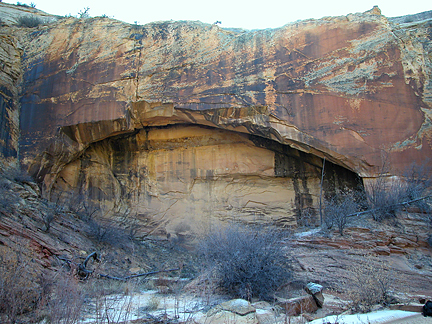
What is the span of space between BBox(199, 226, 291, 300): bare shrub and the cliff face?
4717 mm

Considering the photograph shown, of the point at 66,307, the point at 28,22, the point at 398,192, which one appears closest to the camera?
the point at 66,307

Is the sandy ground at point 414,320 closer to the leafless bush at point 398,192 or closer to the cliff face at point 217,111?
the leafless bush at point 398,192

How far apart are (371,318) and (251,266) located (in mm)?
2044

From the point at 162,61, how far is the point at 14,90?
5305 mm

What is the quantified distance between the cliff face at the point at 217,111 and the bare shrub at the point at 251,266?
15.5 feet

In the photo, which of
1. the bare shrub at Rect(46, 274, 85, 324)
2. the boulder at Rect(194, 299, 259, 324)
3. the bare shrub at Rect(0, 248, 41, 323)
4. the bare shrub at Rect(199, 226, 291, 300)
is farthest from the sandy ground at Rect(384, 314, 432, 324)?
the bare shrub at Rect(0, 248, 41, 323)

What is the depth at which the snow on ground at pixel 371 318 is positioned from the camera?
13.4 feet

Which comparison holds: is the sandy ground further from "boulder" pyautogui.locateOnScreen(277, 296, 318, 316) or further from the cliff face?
the cliff face

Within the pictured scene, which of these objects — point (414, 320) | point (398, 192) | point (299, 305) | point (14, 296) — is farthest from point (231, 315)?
point (398, 192)

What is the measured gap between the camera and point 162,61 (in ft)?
37.8

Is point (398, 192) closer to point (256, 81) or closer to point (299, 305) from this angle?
point (256, 81)

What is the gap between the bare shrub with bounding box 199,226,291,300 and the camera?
566 cm

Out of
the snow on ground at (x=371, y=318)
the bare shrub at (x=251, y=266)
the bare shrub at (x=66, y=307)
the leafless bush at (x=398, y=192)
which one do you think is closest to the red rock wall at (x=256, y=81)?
the leafless bush at (x=398, y=192)

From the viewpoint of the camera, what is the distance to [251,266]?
5.73 metres
